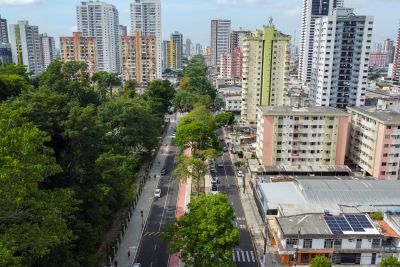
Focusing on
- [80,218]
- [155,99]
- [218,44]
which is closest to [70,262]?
[80,218]

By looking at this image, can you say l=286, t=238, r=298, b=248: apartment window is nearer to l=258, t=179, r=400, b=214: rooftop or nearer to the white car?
l=258, t=179, r=400, b=214: rooftop

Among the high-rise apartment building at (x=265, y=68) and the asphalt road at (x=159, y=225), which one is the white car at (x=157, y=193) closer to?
the asphalt road at (x=159, y=225)

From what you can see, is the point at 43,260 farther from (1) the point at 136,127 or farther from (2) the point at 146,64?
(2) the point at 146,64

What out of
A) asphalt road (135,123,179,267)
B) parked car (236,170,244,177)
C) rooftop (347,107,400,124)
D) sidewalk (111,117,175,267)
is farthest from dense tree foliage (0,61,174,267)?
rooftop (347,107,400,124)

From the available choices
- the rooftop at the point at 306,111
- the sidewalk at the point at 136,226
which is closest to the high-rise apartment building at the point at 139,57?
the sidewalk at the point at 136,226

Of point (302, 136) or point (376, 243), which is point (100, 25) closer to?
point (302, 136)

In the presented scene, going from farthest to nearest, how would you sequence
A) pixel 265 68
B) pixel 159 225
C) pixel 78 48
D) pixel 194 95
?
pixel 78 48
pixel 194 95
pixel 265 68
pixel 159 225

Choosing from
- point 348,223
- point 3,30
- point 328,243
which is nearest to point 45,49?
point 3,30
